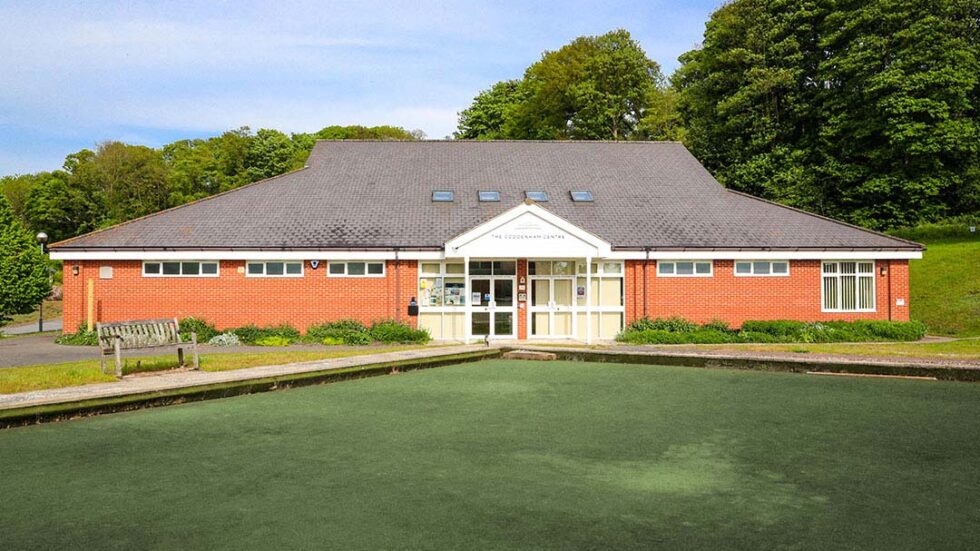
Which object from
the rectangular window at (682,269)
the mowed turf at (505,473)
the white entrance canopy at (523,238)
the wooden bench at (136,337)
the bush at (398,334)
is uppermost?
the white entrance canopy at (523,238)

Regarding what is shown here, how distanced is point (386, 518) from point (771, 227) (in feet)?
64.9

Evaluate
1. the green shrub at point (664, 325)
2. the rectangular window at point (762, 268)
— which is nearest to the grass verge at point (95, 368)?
the green shrub at point (664, 325)

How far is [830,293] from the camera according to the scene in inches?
845

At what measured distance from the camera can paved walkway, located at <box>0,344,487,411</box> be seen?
8.87m

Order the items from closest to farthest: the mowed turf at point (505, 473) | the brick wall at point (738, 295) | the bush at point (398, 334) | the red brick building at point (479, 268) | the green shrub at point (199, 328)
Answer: the mowed turf at point (505, 473)
the bush at point (398, 334)
the green shrub at point (199, 328)
the red brick building at point (479, 268)
the brick wall at point (738, 295)

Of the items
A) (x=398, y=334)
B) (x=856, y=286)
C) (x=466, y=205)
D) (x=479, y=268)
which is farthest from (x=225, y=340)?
(x=856, y=286)

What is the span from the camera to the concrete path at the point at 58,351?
15086 mm

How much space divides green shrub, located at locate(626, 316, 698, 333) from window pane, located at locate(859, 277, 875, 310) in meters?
5.32

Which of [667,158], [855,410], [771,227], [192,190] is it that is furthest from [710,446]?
[192,190]

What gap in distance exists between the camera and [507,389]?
1078cm

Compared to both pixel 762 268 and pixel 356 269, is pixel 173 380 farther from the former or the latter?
pixel 762 268

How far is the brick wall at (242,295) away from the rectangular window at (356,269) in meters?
0.14

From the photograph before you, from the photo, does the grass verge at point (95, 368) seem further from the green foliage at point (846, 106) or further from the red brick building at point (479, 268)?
the green foliage at point (846, 106)

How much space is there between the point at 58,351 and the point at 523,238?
12.0m
